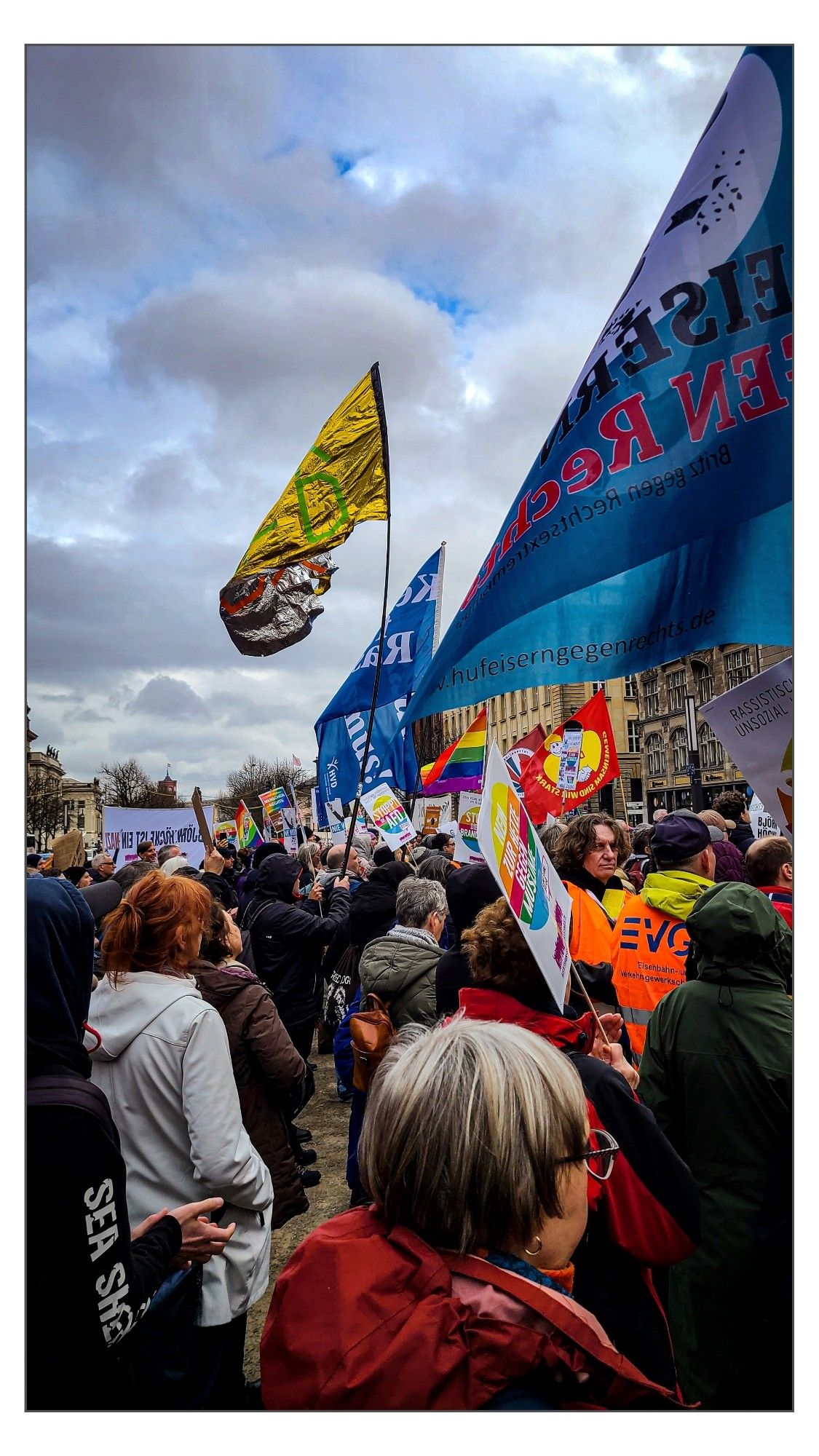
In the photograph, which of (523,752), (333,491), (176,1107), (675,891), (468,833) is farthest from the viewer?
(523,752)

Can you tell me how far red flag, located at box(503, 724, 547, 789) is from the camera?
8586 millimetres

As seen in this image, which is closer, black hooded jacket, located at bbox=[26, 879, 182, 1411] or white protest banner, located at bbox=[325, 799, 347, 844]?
black hooded jacket, located at bbox=[26, 879, 182, 1411]

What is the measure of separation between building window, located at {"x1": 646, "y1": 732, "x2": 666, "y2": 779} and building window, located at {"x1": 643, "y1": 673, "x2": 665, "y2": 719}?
142 centimetres

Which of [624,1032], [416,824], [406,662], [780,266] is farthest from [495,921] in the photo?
[416,824]

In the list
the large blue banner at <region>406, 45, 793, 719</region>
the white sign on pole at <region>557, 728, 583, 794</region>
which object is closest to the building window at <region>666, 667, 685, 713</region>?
the white sign on pole at <region>557, 728, 583, 794</region>

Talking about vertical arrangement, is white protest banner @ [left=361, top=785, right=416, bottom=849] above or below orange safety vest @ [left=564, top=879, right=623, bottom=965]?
above

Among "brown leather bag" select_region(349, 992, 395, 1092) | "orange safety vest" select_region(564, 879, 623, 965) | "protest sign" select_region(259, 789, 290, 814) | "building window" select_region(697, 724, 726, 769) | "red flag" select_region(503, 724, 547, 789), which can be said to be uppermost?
"building window" select_region(697, 724, 726, 769)

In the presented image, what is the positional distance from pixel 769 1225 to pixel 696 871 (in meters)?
1.51

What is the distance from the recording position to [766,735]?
10.6 ft

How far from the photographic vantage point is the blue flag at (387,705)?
9.02 m

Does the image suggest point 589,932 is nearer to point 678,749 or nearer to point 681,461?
point 681,461

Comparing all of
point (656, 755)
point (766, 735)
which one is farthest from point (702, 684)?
point (766, 735)

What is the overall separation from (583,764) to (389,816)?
113 inches

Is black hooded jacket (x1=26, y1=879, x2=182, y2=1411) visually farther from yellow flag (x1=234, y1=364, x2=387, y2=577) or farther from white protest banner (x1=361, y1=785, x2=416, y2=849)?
white protest banner (x1=361, y1=785, x2=416, y2=849)
